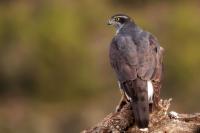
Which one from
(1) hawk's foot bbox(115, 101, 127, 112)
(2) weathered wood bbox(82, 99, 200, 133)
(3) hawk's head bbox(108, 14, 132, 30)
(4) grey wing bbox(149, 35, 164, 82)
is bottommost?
(2) weathered wood bbox(82, 99, 200, 133)

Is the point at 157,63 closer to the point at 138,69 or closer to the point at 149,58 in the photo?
the point at 149,58

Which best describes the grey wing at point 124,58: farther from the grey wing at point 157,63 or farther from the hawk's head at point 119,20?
the hawk's head at point 119,20

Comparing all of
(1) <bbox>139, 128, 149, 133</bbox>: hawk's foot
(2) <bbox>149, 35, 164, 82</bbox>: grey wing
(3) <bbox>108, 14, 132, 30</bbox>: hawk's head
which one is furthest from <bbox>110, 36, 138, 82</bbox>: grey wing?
(1) <bbox>139, 128, 149, 133</bbox>: hawk's foot

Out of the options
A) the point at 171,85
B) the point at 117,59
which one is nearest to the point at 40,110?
the point at 171,85

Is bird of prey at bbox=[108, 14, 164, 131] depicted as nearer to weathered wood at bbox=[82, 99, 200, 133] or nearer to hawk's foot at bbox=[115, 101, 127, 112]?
hawk's foot at bbox=[115, 101, 127, 112]

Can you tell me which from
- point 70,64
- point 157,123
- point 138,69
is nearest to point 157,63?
point 138,69

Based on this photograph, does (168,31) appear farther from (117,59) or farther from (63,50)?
(117,59)
